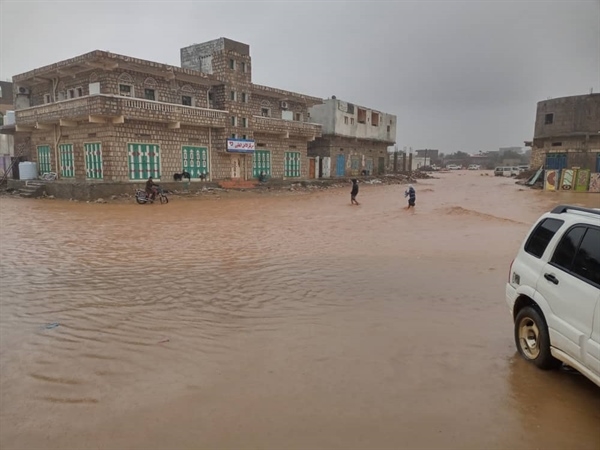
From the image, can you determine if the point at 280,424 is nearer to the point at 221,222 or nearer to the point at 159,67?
the point at 221,222

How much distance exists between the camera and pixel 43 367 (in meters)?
4.30

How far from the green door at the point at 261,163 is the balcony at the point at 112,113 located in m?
4.98

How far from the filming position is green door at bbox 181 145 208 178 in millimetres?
26847

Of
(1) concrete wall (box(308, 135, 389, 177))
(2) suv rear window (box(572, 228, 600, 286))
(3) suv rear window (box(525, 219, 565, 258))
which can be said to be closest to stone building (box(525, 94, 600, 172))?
(1) concrete wall (box(308, 135, 389, 177))

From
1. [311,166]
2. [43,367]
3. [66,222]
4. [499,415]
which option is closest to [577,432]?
[499,415]

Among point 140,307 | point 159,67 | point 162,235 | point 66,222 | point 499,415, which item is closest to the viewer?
point 499,415

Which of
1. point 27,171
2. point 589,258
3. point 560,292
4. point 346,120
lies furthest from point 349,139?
point 589,258

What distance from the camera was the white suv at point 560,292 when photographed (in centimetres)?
353

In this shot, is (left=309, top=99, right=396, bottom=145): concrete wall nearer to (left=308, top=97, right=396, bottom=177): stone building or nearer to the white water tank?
(left=308, top=97, right=396, bottom=177): stone building

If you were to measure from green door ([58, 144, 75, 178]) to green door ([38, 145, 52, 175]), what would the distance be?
5.42 ft

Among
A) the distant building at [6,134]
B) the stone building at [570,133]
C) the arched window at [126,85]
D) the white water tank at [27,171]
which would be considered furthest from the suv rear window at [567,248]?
Answer: the stone building at [570,133]

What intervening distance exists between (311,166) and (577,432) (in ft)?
122

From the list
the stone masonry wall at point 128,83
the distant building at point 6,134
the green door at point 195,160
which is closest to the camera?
the stone masonry wall at point 128,83

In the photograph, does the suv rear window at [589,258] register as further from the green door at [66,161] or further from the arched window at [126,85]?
the green door at [66,161]
